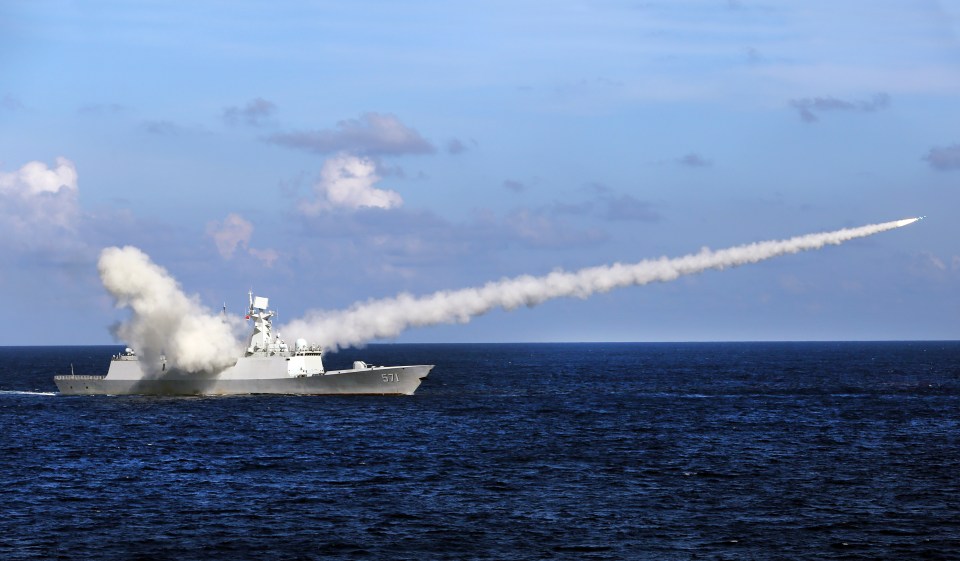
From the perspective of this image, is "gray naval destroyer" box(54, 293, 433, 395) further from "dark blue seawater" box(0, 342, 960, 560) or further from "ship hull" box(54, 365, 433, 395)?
"dark blue seawater" box(0, 342, 960, 560)

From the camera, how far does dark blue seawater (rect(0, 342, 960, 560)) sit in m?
36.2

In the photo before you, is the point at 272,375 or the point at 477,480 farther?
the point at 272,375

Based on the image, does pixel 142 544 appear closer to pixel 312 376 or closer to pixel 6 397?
pixel 312 376

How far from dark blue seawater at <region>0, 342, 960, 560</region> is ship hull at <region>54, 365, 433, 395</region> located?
9.02 ft

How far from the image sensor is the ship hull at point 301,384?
90.1m

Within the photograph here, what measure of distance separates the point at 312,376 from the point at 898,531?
59.1m

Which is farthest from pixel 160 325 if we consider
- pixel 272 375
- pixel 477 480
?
pixel 477 480

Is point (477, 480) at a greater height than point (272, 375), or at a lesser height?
lesser

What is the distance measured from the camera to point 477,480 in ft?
159

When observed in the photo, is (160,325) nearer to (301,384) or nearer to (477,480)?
(301,384)

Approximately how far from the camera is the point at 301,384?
90.4 metres

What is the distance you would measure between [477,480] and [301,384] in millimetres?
44310

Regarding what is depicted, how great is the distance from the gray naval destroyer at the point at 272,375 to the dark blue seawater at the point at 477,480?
9.37ft

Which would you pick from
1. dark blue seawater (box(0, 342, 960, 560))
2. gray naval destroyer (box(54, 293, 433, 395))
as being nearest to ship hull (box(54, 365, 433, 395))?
gray naval destroyer (box(54, 293, 433, 395))
